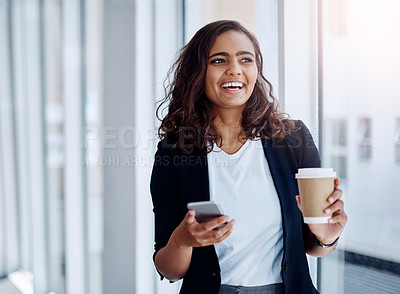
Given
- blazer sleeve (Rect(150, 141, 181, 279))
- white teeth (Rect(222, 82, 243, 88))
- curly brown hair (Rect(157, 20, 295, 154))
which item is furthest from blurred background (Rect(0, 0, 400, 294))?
blazer sleeve (Rect(150, 141, 181, 279))

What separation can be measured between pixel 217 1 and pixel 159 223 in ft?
3.14

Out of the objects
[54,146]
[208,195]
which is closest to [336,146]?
[208,195]

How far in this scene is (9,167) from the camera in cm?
314

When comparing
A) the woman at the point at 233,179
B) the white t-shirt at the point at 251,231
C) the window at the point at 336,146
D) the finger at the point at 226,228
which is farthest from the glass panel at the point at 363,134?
the finger at the point at 226,228

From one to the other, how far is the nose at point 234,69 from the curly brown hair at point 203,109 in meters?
0.08

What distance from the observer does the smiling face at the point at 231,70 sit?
0.89m

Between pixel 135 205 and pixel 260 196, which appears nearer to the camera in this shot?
pixel 260 196

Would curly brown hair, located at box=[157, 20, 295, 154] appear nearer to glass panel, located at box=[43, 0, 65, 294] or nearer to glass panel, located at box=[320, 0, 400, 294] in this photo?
glass panel, located at box=[320, 0, 400, 294]

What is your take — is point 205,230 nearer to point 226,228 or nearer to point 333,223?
point 226,228

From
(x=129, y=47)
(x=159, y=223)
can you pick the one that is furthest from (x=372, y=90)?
(x=129, y=47)

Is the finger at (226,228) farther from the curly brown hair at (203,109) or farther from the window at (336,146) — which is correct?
the window at (336,146)

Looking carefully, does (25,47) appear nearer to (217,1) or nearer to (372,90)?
(217,1)

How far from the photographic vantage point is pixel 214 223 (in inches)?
27.0

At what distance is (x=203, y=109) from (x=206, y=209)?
398 millimetres
